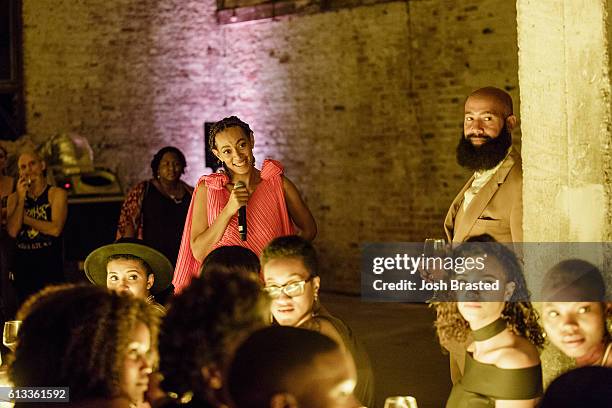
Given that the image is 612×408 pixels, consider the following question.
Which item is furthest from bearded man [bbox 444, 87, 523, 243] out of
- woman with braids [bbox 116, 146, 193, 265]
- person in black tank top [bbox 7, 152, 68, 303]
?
person in black tank top [bbox 7, 152, 68, 303]

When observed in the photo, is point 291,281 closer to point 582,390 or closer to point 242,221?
point 242,221

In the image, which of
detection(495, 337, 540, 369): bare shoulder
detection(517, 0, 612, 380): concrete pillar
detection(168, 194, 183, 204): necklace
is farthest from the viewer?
detection(168, 194, 183, 204): necklace

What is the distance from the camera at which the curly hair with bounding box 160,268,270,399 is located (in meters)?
2.55

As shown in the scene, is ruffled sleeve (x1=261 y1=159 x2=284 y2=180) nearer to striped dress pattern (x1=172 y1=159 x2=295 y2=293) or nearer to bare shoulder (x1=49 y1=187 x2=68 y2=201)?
striped dress pattern (x1=172 y1=159 x2=295 y2=293)

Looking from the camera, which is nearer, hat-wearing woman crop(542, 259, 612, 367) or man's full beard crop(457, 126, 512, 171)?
hat-wearing woman crop(542, 259, 612, 367)

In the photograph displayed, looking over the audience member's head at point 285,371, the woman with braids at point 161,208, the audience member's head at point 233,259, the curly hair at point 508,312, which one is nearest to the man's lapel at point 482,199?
the curly hair at point 508,312

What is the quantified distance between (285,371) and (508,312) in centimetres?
163

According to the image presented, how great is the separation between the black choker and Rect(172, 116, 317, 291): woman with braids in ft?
5.11

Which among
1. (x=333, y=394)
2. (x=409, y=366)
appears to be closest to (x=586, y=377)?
(x=333, y=394)

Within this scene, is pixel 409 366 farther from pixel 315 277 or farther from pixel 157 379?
pixel 157 379

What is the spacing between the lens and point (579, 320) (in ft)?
10.6

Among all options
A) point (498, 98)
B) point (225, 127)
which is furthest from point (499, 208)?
point (225, 127)

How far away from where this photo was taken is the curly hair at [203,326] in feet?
8.36

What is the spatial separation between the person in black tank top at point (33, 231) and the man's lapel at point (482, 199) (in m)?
3.50
